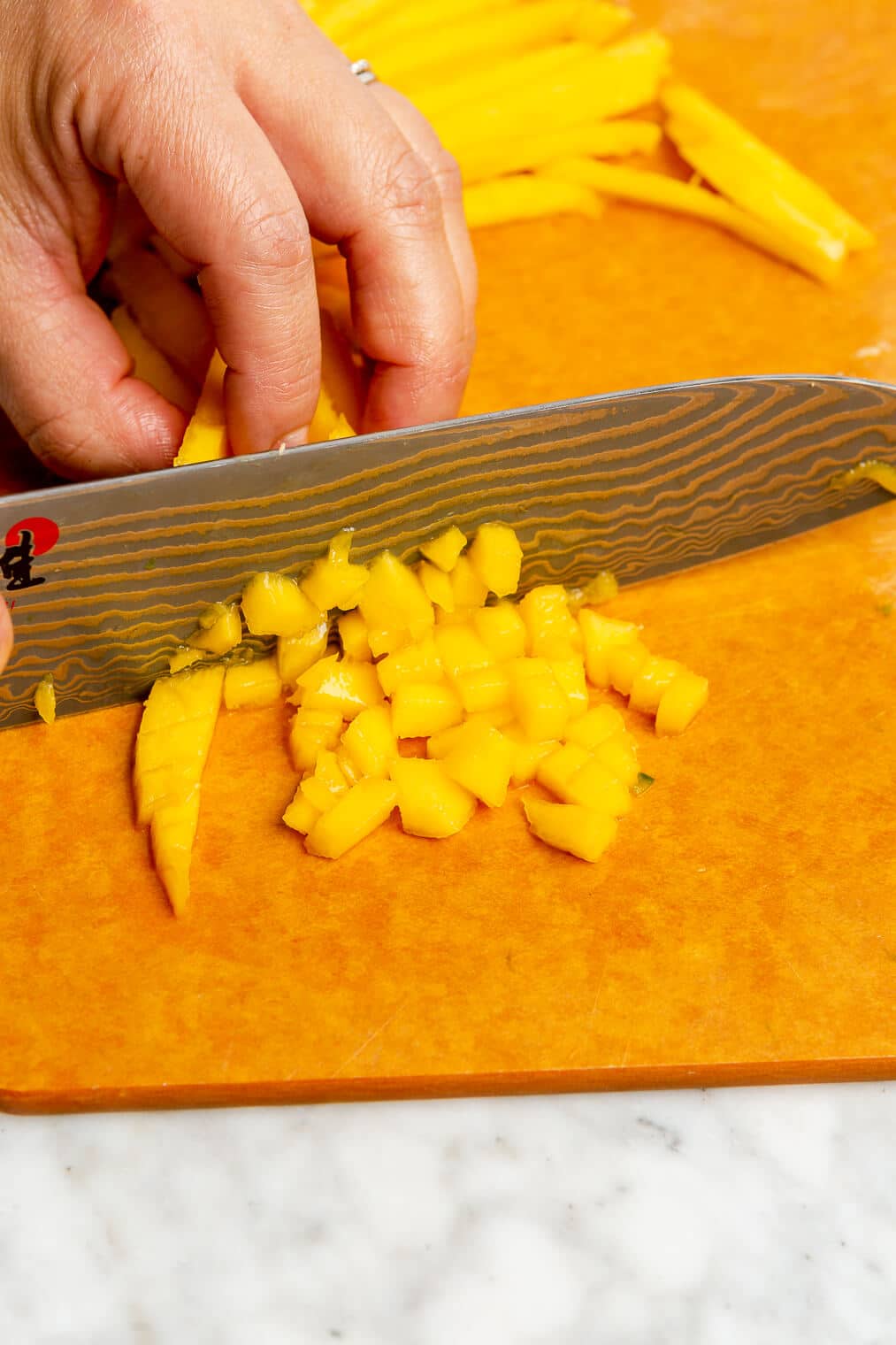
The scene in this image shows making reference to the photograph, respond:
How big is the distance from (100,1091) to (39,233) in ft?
4.03

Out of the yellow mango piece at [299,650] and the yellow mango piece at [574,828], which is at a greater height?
the yellow mango piece at [299,650]

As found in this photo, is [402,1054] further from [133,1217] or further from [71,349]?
[71,349]

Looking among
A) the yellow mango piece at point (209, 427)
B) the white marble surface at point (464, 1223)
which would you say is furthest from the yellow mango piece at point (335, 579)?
the white marble surface at point (464, 1223)

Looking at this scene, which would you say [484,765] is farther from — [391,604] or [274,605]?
[274,605]

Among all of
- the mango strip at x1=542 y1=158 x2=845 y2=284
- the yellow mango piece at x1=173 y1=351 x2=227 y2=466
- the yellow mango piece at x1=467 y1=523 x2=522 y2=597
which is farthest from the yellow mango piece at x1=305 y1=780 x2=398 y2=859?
the mango strip at x1=542 y1=158 x2=845 y2=284

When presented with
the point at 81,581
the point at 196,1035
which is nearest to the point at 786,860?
the point at 196,1035

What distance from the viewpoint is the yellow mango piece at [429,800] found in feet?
5.82

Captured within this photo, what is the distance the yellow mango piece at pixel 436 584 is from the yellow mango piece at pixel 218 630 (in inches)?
11.4

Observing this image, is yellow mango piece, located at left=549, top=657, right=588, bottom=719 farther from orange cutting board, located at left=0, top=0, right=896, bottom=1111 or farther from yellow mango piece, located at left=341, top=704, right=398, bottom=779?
yellow mango piece, located at left=341, top=704, right=398, bottom=779

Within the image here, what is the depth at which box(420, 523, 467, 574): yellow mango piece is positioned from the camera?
76.7 inches

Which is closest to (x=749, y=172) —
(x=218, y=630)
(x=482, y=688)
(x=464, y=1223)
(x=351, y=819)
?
(x=482, y=688)

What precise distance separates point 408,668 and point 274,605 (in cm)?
22

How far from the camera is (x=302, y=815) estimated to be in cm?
179

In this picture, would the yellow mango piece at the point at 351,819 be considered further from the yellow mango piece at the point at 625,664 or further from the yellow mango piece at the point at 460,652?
the yellow mango piece at the point at 625,664
